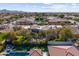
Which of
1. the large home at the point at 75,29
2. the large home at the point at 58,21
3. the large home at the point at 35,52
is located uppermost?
the large home at the point at 58,21

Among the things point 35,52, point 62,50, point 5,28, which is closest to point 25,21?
point 5,28

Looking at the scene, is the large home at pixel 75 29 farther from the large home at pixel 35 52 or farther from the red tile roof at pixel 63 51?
the large home at pixel 35 52

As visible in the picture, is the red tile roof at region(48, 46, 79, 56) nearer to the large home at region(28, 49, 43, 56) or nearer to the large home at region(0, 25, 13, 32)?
the large home at region(28, 49, 43, 56)

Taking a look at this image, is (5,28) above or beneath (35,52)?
above

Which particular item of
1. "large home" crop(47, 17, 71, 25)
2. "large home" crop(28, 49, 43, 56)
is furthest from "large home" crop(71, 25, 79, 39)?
"large home" crop(28, 49, 43, 56)

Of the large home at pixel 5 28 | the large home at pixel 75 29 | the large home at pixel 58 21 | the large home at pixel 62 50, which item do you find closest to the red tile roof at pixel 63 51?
the large home at pixel 62 50

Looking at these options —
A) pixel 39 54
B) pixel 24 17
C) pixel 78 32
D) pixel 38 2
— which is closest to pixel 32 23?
pixel 24 17

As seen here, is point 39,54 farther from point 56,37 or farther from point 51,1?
point 51,1

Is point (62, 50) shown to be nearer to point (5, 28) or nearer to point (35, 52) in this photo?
point (35, 52)

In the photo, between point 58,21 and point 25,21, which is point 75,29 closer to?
point 58,21
